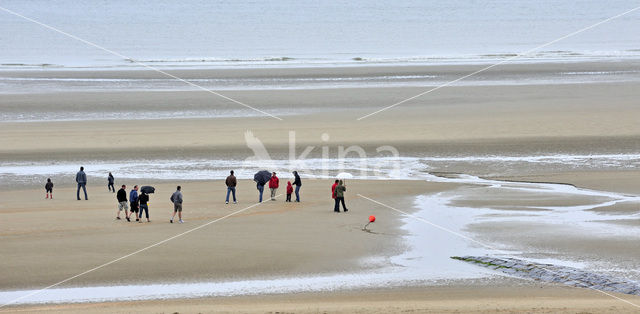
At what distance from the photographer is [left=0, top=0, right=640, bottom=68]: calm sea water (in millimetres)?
69312

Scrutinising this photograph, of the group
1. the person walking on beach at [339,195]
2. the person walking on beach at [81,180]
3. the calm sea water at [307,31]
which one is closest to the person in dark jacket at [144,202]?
the person walking on beach at [81,180]

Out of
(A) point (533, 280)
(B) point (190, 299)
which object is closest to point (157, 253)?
(B) point (190, 299)

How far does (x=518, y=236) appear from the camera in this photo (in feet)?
62.6

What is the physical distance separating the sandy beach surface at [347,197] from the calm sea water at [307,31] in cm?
2132

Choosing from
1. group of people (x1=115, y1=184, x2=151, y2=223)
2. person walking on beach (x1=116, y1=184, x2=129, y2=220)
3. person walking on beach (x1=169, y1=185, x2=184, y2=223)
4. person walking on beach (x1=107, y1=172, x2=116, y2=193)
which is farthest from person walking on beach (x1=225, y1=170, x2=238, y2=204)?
person walking on beach (x1=107, y1=172, x2=116, y2=193)

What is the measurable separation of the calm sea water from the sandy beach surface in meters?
21.3

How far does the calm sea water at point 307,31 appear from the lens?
69.3 m

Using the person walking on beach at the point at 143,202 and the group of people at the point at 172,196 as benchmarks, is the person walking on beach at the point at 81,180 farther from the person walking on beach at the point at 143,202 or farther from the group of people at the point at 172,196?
the person walking on beach at the point at 143,202

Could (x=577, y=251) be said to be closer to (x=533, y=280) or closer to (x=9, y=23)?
(x=533, y=280)

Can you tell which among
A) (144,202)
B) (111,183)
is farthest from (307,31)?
(144,202)

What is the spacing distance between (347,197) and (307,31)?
2926 inches

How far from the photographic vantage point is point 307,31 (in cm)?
9712

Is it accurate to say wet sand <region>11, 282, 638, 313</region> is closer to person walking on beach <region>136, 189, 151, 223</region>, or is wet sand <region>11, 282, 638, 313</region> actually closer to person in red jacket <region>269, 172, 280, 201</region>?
person walking on beach <region>136, 189, 151, 223</region>

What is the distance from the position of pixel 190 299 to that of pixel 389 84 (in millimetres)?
36639
